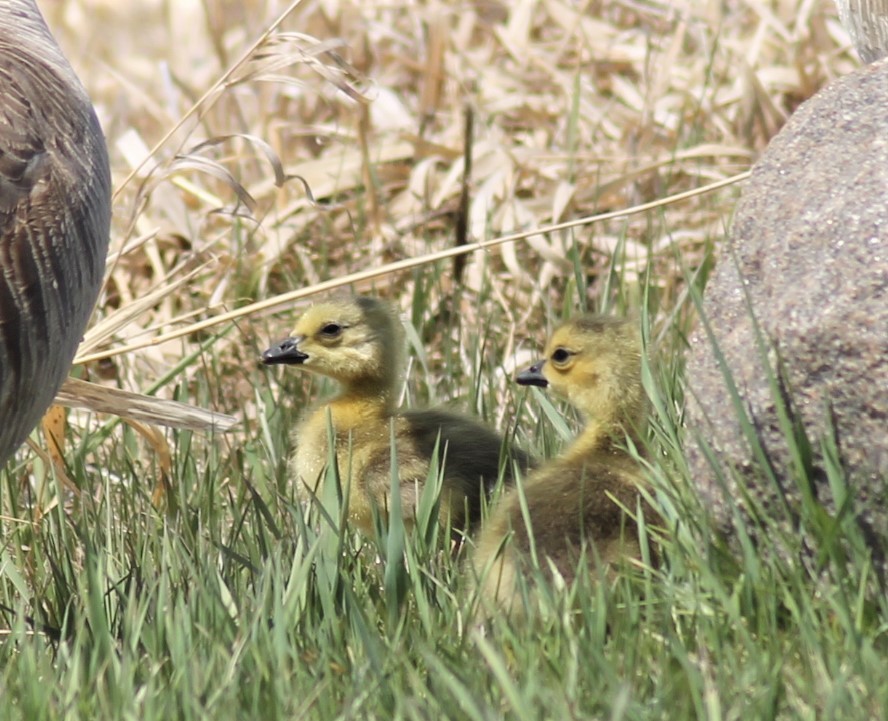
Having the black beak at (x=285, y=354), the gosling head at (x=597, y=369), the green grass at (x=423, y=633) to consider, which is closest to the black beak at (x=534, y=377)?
the gosling head at (x=597, y=369)

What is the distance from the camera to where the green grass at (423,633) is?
2.50 m

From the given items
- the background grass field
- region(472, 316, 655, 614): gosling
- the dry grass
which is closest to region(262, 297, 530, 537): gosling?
the background grass field

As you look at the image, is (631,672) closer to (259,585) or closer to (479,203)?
(259,585)

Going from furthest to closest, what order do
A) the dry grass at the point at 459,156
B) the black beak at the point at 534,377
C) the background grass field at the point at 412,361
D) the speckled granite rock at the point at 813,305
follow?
the dry grass at the point at 459,156 → the black beak at the point at 534,377 → the speckled granite rock at the point at 813,305 → the background grass field at the point at 412,361

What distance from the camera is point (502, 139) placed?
7.18m

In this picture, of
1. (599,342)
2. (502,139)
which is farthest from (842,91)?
(502,139)

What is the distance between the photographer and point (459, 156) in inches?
272

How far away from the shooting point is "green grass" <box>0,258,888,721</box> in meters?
2.50

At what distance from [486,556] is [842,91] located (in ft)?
3.77

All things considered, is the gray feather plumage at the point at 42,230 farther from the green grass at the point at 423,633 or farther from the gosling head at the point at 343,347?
the gosling head at the point at 343,347

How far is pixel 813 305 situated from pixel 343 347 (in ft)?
5.41

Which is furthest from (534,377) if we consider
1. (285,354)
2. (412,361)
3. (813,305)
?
(412,361)

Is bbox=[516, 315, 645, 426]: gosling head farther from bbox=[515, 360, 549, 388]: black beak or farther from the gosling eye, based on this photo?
the gosling eye

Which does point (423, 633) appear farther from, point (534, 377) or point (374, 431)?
point (374, 431)
